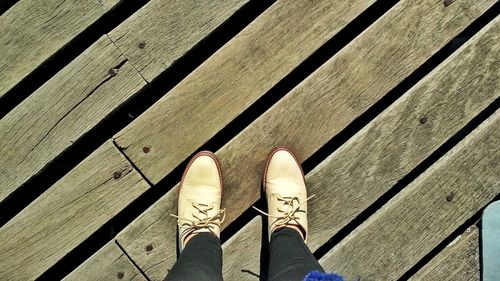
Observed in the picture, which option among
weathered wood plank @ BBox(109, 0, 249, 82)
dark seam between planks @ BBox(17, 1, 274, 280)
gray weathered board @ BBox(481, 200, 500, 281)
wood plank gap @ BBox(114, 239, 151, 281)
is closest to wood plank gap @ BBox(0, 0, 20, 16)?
weathered wood plank @ BBox(109, 0, 249, 82)

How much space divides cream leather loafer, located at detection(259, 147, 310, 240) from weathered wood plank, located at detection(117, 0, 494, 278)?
0.14 feet

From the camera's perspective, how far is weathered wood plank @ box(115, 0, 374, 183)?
5.50ft

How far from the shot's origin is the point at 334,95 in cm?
170

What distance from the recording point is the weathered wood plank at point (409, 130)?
1693 millimetres

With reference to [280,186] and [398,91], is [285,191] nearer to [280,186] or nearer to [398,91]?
[280,186]

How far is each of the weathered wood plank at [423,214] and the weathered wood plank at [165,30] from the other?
33.1 inches

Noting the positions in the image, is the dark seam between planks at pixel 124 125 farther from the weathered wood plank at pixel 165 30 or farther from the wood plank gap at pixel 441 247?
the wood plank gap at pixel 441 247

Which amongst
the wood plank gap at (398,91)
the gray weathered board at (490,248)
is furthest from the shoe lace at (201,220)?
the gray weathered board at (490,248)

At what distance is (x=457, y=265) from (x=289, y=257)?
0.61m

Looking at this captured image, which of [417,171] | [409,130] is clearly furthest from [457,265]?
[409,130]

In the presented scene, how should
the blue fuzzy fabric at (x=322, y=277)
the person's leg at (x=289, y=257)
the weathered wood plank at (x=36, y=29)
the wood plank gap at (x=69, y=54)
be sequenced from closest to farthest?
the blue fuzzy fabric at (x=322, y=277) → the person's leg at (x=289, y=257) → the weathered wood plank at (x=36, y=29) → the wood plank gap at (x=69, y=54)

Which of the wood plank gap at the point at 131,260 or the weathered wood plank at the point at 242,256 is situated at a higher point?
the wood plank gap at the point at 131,260

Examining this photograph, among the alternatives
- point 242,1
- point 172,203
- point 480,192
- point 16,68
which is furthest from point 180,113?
point 480,192

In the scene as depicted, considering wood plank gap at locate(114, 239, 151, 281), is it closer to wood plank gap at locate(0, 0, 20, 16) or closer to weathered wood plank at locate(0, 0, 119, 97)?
weathered wood plank at locate(0, 0, 119, 97)
